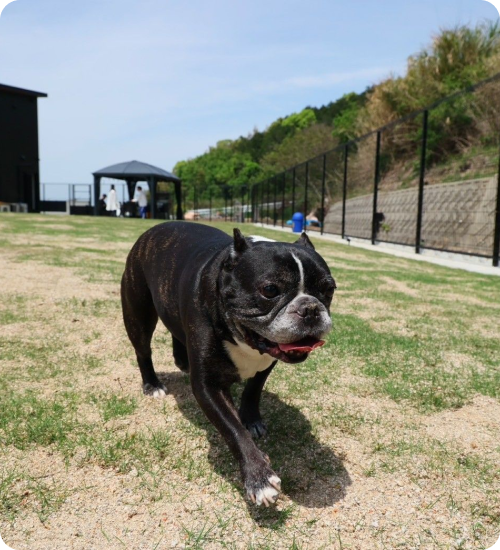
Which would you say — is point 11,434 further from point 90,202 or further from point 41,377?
point 90,202

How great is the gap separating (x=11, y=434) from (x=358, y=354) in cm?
265

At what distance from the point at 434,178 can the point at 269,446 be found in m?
15.3

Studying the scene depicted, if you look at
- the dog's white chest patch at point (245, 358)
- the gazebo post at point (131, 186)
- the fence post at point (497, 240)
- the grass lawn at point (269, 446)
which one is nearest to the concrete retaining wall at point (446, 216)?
the fence post at point (497, 240)

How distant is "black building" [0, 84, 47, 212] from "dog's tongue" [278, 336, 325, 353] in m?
37.8

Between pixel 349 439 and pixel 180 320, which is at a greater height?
pixel 180 320

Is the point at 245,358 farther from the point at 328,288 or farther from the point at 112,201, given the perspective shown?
the point at 112,201

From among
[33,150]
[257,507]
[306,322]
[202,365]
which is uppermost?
[33,150]

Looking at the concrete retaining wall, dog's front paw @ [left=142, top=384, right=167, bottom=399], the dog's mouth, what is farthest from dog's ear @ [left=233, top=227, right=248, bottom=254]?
the concrete retaining wall

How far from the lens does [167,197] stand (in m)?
36.4

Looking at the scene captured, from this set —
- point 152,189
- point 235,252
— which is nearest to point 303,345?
point 235,252

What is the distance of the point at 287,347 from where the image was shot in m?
2.29

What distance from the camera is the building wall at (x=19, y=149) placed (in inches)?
1415

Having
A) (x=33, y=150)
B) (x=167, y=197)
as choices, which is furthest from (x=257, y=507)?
(x=33, y=150)

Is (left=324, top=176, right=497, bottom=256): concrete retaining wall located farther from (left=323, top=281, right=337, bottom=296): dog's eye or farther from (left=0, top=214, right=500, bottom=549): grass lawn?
(left=323, top=281, right=337, bottom=296): dog's eye
